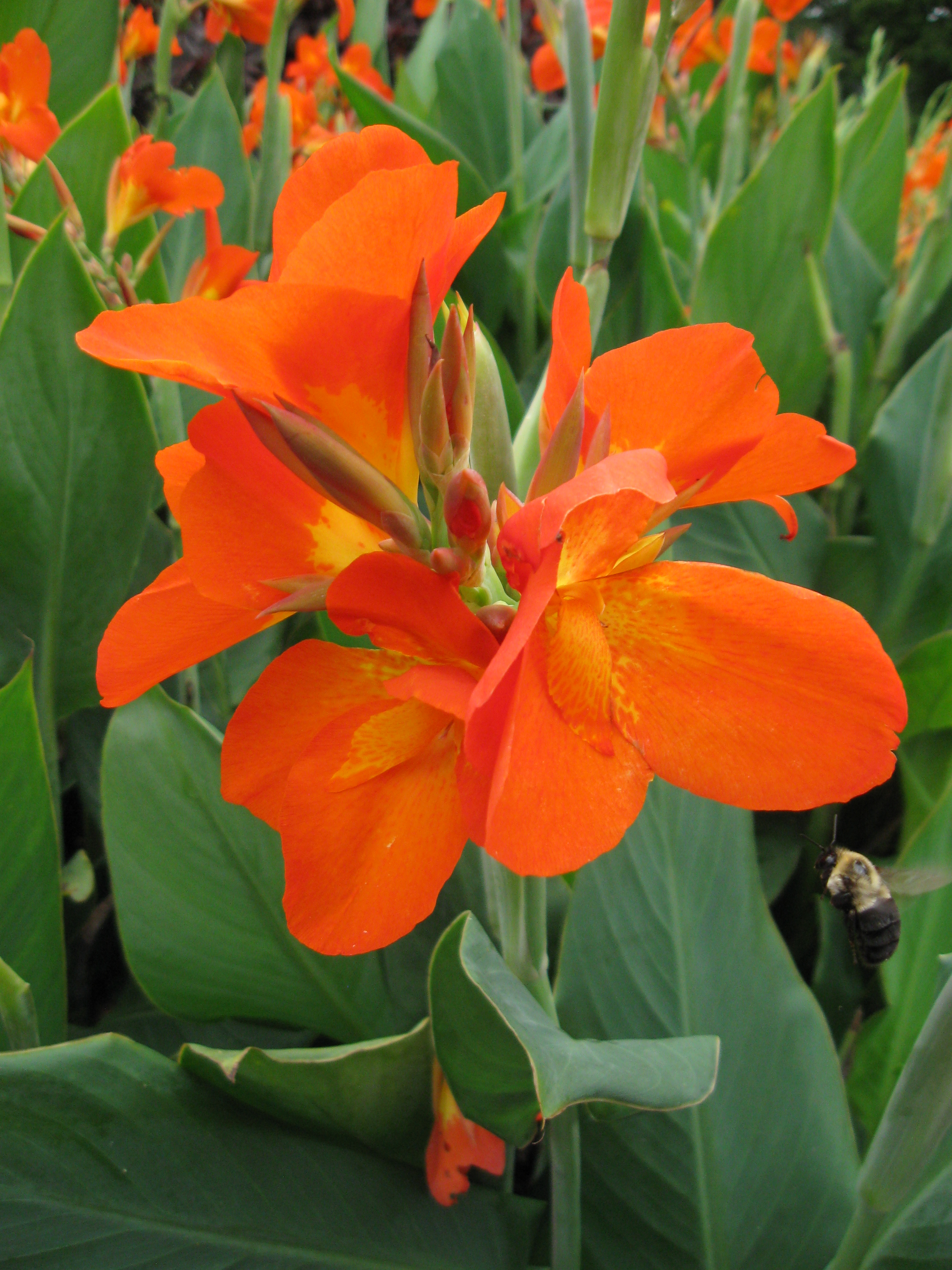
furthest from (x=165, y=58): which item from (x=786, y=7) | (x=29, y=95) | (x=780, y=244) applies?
(x=786, y=7)

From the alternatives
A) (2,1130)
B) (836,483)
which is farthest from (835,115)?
(2,1130)

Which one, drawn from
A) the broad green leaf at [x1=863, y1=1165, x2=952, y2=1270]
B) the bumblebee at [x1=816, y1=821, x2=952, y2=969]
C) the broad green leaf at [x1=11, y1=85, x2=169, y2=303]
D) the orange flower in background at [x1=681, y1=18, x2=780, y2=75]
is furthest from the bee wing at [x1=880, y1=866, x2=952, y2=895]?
the orange flower in background at [x1=681, y1=18, x2=780, y2=75]

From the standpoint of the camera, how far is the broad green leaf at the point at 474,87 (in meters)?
1.27

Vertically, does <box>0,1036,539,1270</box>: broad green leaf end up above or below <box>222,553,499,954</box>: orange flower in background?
below

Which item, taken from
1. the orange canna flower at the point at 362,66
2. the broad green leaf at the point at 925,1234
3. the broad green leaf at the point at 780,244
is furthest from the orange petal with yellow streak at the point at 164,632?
the orange canna flower at the point at 362,66

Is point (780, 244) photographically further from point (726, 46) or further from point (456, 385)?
point (726, 46)

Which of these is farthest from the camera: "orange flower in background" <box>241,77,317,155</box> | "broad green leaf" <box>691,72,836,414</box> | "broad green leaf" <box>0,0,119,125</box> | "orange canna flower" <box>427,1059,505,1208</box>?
"orange flower in background" <box>241,77,317,155</box>

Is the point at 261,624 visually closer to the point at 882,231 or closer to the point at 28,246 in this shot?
the point at 28,246

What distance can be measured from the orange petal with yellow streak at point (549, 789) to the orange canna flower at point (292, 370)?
0.09 metres

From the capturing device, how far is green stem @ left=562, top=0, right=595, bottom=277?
1.70 feet

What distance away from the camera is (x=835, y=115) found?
90cm

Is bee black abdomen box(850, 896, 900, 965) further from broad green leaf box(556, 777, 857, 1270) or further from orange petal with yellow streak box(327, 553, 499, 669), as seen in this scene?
orange petal with yellow streak box(327, 553, 499, 669)

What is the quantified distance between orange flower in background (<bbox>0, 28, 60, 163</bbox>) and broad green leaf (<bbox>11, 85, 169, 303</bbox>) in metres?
0.03

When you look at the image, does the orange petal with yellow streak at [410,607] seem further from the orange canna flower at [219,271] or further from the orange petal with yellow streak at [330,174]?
the orange canna flower at [219,271]
